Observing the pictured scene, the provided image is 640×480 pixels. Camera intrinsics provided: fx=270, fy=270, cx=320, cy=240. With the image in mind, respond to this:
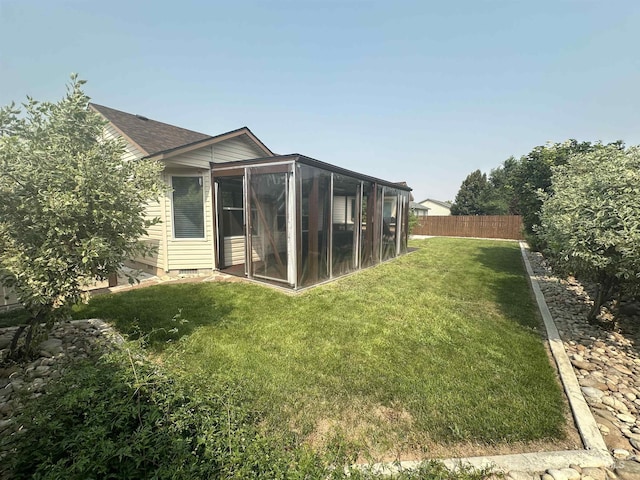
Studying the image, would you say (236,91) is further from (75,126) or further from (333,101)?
(75,126)

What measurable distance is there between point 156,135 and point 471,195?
42.1 m

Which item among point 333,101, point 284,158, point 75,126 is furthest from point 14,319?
point 333,101

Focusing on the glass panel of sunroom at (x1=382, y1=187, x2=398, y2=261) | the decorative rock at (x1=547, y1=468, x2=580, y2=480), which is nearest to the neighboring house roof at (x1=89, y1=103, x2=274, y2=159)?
the glass panel of sunroom at (x1=382, y1=187, x2=398, y2=261)

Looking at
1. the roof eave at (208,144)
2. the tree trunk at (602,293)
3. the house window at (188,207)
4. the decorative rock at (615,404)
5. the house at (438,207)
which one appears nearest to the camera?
the decorative rock at (615,404)

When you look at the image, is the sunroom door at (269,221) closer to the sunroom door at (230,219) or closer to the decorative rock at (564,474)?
the sunroom door at (230,219)

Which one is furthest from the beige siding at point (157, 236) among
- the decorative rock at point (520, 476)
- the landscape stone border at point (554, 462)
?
the decorative rock at point (520, 476)

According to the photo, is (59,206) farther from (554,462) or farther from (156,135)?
(156,135)

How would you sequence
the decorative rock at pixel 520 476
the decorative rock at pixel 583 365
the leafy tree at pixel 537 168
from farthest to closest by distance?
1. the leafy tree at pixel 537 168
2. the decorative rock at pixel 583 365
3. the decorative rock at pixel 520 476

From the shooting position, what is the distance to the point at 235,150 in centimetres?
844

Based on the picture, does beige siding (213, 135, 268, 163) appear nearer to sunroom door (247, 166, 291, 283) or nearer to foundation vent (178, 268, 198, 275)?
sunroom door (247, 166, 291, 283)

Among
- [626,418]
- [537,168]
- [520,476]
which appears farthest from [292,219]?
[537,168]

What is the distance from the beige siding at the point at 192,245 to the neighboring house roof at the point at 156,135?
0.77 meters

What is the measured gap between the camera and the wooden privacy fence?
21.0 m

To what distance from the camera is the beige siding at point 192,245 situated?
24.4 feet
